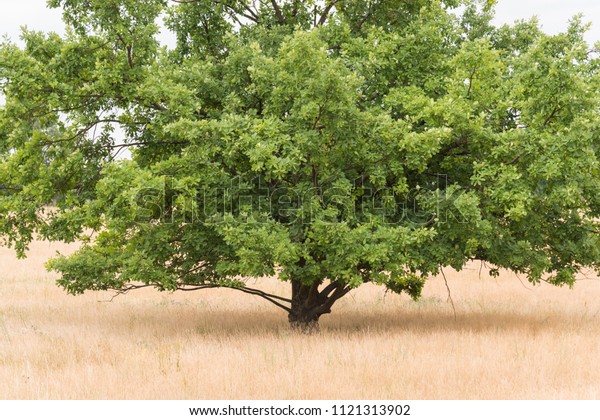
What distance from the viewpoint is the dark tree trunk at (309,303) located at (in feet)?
62.3

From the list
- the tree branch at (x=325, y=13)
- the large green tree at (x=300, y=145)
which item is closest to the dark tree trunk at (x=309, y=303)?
the large green tree at (x=300, y=145)

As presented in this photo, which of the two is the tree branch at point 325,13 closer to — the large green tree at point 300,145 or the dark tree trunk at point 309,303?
the large green tree at point 300,145

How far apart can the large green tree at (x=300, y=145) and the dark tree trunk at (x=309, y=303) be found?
0.12m

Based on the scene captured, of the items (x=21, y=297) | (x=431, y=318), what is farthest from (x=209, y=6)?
(x=21, y=297)

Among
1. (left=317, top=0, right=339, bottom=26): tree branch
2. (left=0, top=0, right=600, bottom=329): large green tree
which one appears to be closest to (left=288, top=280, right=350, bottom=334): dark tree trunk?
(left=0, top=0, right=600, bottom=329): large green tree

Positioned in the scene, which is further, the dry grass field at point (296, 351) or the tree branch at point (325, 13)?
the tree branch at point (325, 13)

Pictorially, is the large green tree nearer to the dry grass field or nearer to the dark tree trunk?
the dark tree trunk

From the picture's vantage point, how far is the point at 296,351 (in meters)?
14.5

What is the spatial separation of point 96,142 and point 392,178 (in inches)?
284

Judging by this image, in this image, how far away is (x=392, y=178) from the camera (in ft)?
54.2

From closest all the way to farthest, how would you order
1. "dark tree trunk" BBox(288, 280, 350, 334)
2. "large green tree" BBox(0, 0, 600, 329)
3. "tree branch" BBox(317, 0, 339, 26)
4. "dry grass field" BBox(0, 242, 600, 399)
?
1. "dry grass field" BBox(0, 242, 600, 399)
2. "large green tree" BBox(0, 0, 600, 329)
3. "tree branch" BBox(317, 0, 339, 26)
4. "dark tree trunk" BBox(288, 280, 350, 334)

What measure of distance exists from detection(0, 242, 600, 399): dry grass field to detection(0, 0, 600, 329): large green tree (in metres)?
1.52

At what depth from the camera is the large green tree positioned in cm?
1478

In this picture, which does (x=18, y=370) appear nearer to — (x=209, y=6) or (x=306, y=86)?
(x=306, y=86)
